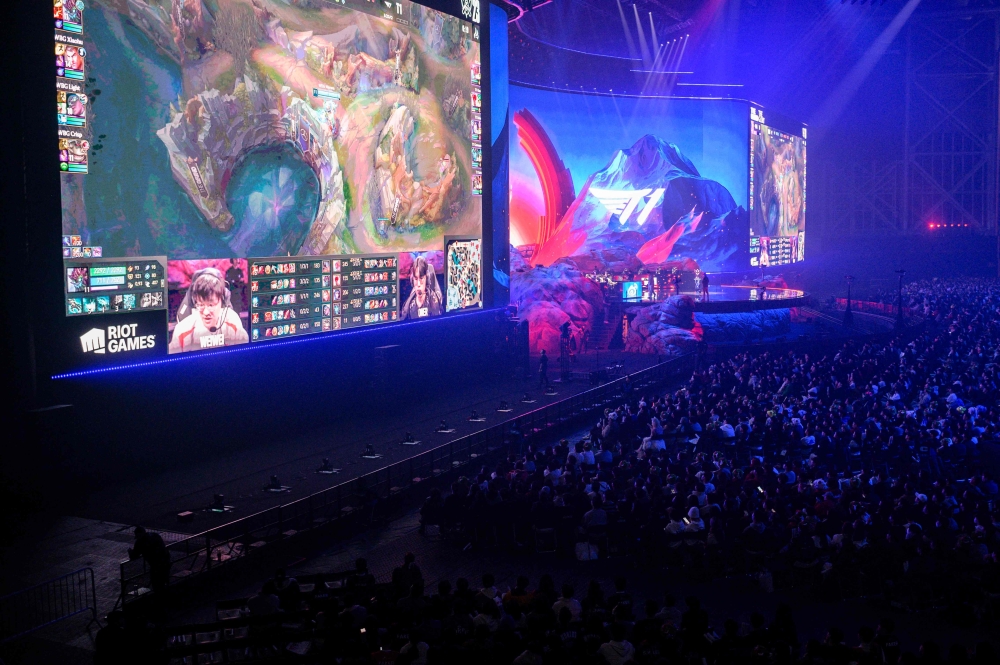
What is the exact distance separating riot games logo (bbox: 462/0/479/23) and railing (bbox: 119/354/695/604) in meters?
13.4

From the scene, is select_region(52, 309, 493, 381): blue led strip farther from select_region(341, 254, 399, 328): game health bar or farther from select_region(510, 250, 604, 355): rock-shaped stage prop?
select_region(510, 250, 604, 355): rock-shaped stage prop

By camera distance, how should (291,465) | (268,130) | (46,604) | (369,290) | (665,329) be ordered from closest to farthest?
(46,604) → (291,465) → (268,130) → (369,290) → (665,329)

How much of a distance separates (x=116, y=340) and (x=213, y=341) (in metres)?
2.46

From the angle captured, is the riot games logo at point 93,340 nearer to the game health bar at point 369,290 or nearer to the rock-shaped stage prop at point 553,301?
the game health bar at point 369,290

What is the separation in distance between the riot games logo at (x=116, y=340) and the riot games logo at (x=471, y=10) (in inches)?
632

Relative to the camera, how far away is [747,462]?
1902 cm

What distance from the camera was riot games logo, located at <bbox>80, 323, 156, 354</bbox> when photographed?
1677cm

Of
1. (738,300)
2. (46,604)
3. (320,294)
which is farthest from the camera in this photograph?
(738,300)

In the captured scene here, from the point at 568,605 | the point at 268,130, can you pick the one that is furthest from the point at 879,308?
the point at 568,605

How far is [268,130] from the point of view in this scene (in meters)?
20.2

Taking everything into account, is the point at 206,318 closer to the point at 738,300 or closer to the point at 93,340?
the point at 93,340

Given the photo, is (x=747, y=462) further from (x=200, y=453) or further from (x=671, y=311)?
(x=671, y=311)

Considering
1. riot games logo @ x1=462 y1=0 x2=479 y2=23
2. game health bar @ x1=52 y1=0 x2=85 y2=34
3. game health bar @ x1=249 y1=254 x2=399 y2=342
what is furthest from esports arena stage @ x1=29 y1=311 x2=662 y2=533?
riot games logo @ x1=462 y1=0 x2=479 y2=23

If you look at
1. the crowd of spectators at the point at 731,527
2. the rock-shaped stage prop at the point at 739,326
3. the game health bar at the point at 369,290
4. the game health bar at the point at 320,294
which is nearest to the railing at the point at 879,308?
the rock-shaped stage prop at the point at 739,326
